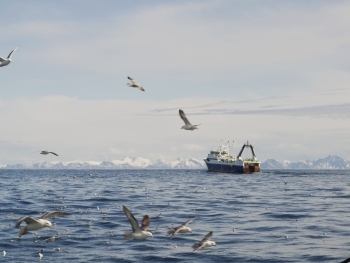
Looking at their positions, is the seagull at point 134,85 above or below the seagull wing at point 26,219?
above

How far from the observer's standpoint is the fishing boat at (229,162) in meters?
156

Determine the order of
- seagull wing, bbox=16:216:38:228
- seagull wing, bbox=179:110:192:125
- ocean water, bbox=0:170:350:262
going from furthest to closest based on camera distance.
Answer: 1. ocean water, bbox=0:170:350:262
2. seagull wing, bbox=179:110:192:125
3. seagull wing, bbox=16:216:38:228

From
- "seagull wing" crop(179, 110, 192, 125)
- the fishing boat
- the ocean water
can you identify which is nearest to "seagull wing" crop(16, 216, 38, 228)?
"seagull wing" crop(179, 110, 192, 125)

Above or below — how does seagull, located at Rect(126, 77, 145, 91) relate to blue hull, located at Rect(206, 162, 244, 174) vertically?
above

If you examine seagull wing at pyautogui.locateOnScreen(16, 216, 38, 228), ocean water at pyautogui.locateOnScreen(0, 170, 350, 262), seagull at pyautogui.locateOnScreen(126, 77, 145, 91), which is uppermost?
seagull at pyautogui.locateOnScreen(126, 77, 145, 91)

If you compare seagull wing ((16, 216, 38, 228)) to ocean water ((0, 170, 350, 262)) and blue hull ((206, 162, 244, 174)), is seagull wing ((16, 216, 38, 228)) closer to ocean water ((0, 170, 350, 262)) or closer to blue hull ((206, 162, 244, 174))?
ocean water ((0, 170, 350, 262))

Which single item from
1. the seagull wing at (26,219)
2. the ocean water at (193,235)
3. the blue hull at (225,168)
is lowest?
the ocean water at (193,235)

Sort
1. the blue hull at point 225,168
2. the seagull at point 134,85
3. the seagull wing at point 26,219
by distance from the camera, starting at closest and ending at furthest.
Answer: the seagull wing at point 26,219
the seagull at point 134,85
the blue hull at point 225,168

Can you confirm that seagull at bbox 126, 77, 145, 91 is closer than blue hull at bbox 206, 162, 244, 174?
Yes

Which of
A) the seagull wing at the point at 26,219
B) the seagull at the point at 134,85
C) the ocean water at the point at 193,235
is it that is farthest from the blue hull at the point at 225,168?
the seagull wing at the point at 26,219

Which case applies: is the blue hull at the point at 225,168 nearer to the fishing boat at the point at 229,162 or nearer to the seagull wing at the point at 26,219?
the fishing boat at the point at 229,162

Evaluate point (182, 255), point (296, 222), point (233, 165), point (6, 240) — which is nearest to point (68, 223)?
point (6, 240)

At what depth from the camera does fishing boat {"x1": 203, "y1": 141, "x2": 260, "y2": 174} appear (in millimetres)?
155500

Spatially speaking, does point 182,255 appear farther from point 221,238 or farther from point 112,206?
point 112,206
